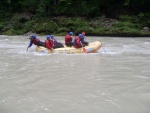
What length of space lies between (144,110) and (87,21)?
63.3ft

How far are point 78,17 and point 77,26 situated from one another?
6.01 feet

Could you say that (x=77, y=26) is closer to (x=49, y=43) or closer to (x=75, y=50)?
(x=49, y=43)

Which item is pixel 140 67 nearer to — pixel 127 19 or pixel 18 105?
pixel 18 105

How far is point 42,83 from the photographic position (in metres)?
8.55

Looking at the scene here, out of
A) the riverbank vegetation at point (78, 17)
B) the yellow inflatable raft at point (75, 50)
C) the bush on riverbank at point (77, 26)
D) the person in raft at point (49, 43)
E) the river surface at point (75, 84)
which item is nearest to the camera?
the river surface at point (75, 84)

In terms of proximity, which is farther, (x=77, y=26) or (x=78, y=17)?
(x=78, y=17)

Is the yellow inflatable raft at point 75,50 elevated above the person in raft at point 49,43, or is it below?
below

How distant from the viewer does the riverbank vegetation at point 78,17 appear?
23.5 meters

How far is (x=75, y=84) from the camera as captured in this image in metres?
Result: 8.41

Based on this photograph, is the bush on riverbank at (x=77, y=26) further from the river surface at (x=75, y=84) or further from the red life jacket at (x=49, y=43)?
the river surface at (x=75, y=84)

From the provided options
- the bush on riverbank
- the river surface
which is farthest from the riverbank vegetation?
the river surface

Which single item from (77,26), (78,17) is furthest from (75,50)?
(78,17)

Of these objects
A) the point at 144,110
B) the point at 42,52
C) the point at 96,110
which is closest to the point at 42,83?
the point at 96,110

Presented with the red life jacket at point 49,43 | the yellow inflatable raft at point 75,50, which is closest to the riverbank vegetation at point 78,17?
the yellow inflatable raft at point 75,50
